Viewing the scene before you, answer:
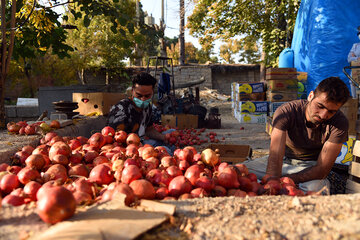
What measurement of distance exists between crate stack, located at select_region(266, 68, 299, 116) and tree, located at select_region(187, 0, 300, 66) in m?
3.72

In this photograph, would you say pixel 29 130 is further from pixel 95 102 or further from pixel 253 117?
pixel 253 117

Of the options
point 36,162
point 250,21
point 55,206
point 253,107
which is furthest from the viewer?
point 250,21

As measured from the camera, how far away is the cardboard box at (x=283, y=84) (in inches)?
346

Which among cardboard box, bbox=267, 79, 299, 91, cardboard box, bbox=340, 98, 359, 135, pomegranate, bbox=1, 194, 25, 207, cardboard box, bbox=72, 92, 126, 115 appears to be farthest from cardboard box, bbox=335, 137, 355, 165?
cardboard box, bbox=267, 79, 299, 91

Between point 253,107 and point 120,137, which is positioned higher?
point 253,107

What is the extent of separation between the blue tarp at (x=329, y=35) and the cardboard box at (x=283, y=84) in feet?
1.79

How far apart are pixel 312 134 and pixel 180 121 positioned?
5793 millimetres

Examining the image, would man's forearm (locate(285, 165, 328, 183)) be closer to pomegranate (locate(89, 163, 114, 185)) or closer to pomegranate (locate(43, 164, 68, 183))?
pomegranate (locate(89, 163, 114, 185))

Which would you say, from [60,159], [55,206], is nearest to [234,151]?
[60,159]

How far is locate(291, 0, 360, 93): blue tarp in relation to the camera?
776 cm

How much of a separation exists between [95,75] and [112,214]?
19.3 metres

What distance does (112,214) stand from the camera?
1.21 metres

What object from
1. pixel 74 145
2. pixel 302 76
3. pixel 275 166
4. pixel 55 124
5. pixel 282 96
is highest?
pixel 302 76

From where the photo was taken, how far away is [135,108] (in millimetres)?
4199
